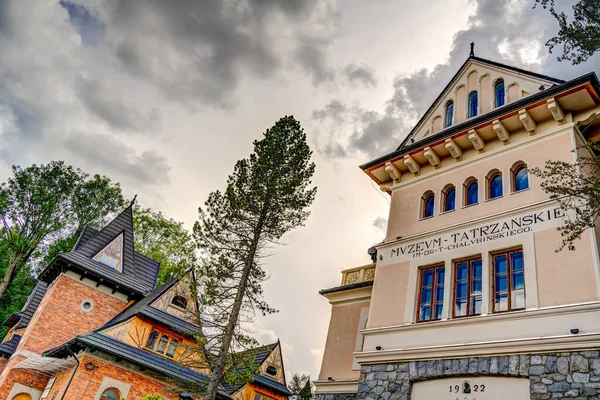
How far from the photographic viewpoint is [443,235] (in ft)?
38.9

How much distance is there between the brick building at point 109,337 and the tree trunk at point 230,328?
88 centimetres

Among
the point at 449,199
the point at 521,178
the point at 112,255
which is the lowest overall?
the point at 521,178

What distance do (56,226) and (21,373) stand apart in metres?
8.92

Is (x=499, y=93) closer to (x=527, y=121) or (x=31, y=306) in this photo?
(x=527, y=121)

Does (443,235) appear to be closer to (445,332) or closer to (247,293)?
(445,332)

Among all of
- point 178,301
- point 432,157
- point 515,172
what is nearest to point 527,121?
point 515,172

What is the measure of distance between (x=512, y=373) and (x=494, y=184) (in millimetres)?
5083

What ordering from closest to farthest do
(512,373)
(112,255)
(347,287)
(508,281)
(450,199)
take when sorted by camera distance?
(512,373) < (508,281) < (450,199) < (347,287) < (112,255)

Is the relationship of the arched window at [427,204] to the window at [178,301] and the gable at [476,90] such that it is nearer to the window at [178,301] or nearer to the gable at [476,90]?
the gable at [476,90]

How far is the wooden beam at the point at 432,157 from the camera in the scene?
1318 cm

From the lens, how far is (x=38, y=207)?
2584 cm

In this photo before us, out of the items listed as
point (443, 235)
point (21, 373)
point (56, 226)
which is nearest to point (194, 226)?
point (443, 235)

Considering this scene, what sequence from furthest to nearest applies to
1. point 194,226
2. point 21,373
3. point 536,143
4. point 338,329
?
point 21,373, point 194,226, point 338,329, point 536,143

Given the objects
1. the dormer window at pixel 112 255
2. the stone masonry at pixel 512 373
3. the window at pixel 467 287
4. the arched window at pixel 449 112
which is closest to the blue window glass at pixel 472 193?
the window at pixel 467 287
